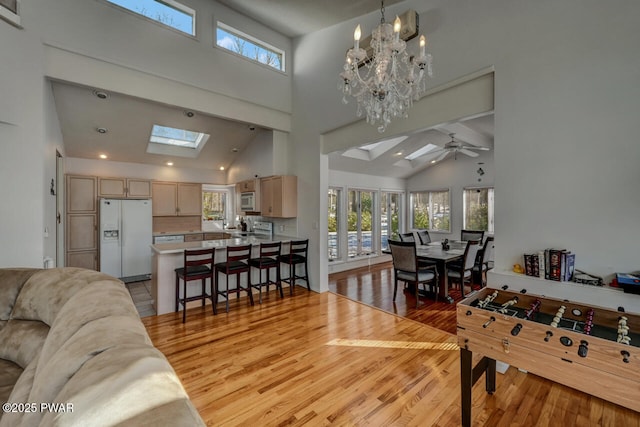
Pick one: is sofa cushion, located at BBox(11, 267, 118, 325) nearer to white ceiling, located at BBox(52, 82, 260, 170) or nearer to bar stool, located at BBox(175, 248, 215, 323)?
bar stool, located at BBox(175, 248, 215, 323)

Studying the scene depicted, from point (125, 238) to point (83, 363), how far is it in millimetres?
5600

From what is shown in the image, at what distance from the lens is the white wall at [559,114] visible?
6.70ft

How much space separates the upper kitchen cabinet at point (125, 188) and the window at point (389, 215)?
5.83 m

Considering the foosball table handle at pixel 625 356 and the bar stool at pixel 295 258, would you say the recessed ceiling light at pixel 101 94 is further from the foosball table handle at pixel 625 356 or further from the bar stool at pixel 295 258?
the foosball table handle at pixel 625 356

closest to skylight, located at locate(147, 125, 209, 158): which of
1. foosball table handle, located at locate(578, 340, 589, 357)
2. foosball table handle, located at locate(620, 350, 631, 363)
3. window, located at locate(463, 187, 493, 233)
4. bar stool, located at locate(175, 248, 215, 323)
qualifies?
bar stool, located at locate(175, 248, 215, 323)

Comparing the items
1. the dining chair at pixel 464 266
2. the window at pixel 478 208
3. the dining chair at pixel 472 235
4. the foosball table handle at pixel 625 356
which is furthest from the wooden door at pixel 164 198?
the window at pixel 478 208

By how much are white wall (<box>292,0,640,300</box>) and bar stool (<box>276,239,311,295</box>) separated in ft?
9.87

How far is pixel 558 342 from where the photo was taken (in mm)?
1472

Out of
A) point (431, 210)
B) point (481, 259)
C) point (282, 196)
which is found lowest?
point (481, 259)

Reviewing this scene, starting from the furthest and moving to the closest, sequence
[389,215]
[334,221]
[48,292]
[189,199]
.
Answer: [389,215] → [334,221] → [189,199] → [48,292]

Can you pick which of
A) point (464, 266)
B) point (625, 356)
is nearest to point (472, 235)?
point (464, 266)

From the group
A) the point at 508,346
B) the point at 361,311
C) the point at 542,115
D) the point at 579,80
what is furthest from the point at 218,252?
the point at 579,80

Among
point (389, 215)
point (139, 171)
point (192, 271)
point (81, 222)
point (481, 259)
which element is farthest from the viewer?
point (389, 215)

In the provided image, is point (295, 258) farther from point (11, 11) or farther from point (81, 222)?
point (11, 11)
